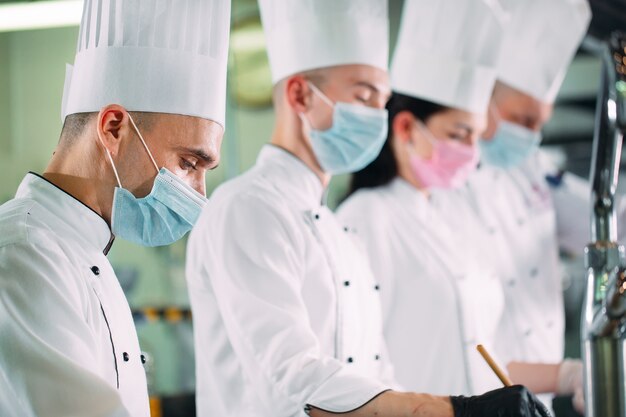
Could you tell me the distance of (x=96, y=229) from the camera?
61.0 inches

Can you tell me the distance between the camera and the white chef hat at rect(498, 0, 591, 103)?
325cm

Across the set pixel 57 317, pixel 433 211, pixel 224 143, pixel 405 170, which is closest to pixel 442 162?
pixel 405 170

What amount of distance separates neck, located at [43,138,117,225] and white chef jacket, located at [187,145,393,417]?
0.39 metres

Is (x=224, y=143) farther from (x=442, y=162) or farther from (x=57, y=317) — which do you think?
(x=57, y=317)

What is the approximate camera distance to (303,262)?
199 centimetres

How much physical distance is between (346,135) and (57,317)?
36.8 inches

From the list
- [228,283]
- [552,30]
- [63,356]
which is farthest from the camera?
[552,30]

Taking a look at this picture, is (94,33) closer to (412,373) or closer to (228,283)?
(228,283)

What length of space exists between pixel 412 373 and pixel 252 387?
711mm

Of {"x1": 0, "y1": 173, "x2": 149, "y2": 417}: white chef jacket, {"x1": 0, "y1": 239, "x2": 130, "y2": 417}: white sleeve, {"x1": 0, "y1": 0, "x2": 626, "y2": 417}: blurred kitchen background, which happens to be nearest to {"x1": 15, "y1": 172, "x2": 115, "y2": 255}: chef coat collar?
{"x1": 0, "y1": 173, "x2": 149, "y2": 417}: white chef jacket

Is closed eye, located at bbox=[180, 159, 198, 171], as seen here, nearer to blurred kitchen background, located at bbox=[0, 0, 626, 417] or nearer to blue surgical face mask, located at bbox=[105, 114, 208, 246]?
blue surgical face mask, located at bbox=[105, 114, 208, 246]

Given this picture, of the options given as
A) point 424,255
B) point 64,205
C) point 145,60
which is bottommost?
point 424,255

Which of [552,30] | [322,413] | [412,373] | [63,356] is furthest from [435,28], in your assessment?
[63,356]

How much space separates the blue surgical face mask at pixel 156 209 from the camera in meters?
1.56
